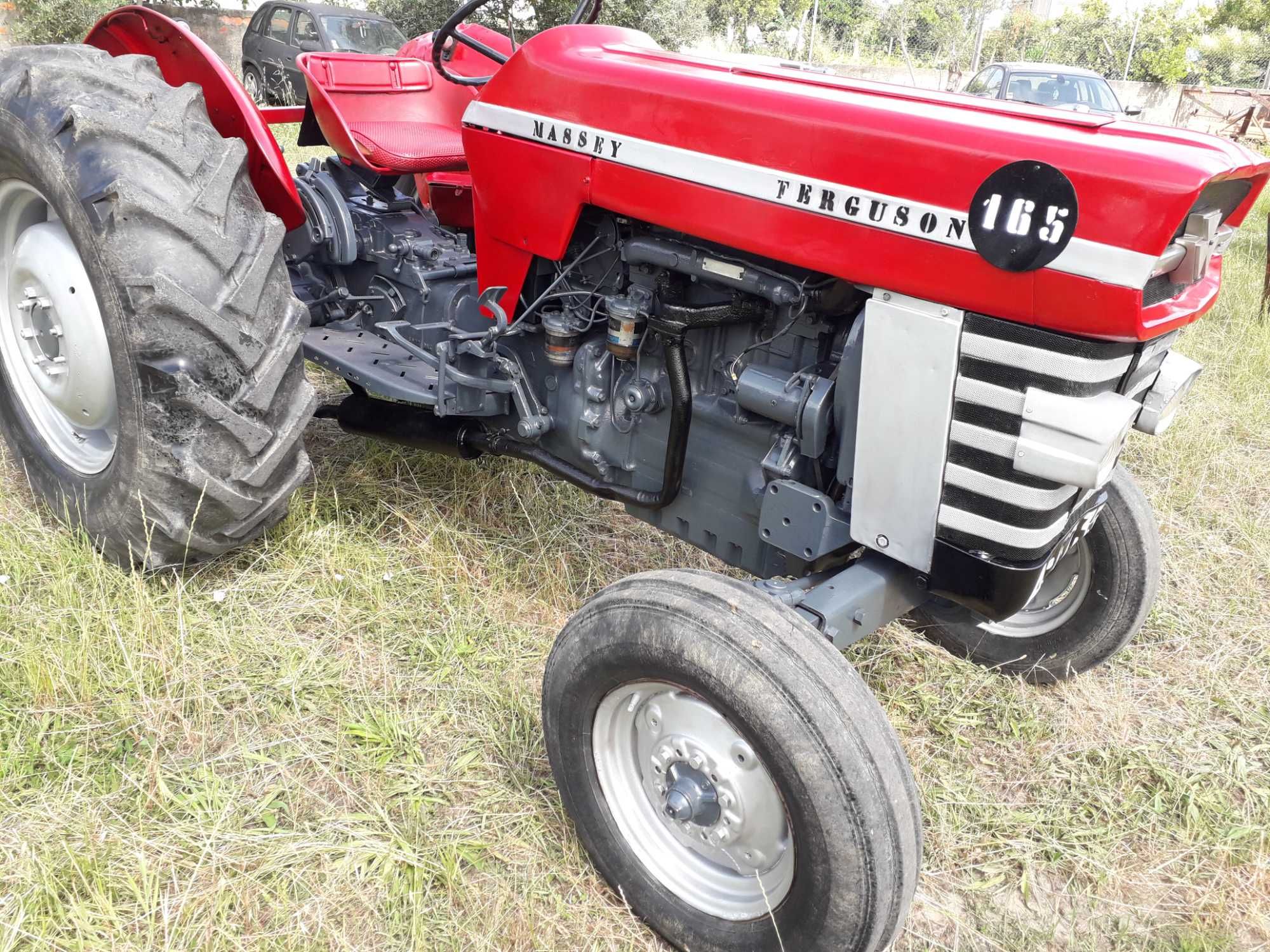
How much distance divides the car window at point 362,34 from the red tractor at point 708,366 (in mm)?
9911

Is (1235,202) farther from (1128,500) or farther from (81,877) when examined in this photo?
(81,877)

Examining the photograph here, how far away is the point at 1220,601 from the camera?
9.80 feet

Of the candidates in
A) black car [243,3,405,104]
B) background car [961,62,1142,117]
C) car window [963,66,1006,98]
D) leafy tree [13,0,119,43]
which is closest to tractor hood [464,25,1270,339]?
background car [961,62,1142,117]

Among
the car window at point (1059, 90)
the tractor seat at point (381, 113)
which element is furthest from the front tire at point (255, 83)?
the tractor seat at point (381, 113)

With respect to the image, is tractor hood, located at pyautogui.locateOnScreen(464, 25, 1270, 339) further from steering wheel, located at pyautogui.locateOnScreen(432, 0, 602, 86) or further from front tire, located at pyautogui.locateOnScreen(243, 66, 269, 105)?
front tire, located at pyautogui.locateOnScreen(243, 66, 269, 105)

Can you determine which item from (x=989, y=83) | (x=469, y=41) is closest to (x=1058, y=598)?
(x=469, y=41)

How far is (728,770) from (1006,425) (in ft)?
2.56

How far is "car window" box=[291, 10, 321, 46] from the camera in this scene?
1167 centimetres

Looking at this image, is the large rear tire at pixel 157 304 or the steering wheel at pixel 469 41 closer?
the large rear tire at pixel 157 304

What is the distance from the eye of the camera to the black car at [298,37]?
1161 centimetres

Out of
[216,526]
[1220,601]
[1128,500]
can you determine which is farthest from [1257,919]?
[216,526]

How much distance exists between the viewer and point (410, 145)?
9.88 feet

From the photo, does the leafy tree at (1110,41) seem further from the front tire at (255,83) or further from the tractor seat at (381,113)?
the tractor seat at (381,113)

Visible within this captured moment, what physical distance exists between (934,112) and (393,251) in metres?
1.88
